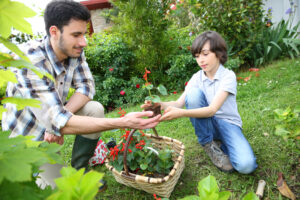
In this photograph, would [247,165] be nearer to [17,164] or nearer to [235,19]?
[17,164]

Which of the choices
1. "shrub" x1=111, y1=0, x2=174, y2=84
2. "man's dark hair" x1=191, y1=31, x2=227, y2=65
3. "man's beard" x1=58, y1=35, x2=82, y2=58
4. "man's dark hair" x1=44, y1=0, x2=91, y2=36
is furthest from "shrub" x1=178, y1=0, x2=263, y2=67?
"man's beard" x1=58, y1=35, x2=82, y2=58

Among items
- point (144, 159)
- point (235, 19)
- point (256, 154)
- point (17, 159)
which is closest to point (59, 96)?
point (144, 159)

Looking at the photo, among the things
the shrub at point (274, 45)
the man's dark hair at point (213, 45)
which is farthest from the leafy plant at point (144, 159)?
the shrub at point (274, 45)

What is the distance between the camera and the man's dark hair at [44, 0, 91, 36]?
61.9 inches

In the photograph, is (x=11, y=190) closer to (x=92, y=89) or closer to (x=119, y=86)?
(x=92, y=89)

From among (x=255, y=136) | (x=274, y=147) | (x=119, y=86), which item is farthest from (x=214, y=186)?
(x=119, y=86)

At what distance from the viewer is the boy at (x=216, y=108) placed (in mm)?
1769

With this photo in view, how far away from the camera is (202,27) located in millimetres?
4309

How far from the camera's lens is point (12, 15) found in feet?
1.22

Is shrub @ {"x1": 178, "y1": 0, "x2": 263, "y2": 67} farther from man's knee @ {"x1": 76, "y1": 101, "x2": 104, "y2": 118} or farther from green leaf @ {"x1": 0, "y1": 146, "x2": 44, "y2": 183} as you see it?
green leaf @ {"x1": 0, "y1": 146, "x2": 44, "y2": 183}

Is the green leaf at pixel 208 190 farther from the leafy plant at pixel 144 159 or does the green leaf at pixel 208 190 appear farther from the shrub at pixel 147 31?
the shrub at pixel 147 31

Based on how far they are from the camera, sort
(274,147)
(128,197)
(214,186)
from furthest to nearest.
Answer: (274,147), (128,197), (214,186)

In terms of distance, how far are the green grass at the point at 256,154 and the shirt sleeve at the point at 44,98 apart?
0.80 meters

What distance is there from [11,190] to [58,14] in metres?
1.56
